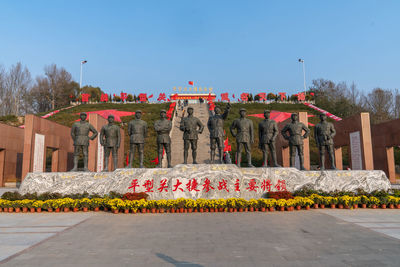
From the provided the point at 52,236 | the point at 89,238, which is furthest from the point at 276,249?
the point at 52,236

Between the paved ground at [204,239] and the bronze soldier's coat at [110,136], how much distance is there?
303cm

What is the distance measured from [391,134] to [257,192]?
1209 centimetres

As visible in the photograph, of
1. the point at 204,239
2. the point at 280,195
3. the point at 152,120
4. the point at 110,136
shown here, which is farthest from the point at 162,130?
the point at 152,120

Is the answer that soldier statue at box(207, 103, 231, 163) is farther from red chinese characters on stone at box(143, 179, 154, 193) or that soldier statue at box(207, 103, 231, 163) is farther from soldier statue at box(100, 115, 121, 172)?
soldier statue at box(100, 115, 121, 172)

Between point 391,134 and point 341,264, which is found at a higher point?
point 391,134

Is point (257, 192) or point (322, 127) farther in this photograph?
point (322, 127)

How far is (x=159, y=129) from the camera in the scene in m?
9.05

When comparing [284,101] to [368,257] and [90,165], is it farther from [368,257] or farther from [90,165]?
[368,257]

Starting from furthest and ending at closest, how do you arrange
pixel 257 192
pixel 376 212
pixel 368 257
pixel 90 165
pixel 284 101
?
pixel 284 101 < pixel 90 165 < pixel 257 192 < pixel 376 212 < pixel 368 257

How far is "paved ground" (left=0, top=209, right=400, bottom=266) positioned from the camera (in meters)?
3.41

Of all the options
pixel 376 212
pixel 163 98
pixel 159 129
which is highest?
pixel 163 98

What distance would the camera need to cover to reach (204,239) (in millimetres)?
4406

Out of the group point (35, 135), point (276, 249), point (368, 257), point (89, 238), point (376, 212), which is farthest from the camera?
point (35, 135)

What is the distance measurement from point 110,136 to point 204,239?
611cm
